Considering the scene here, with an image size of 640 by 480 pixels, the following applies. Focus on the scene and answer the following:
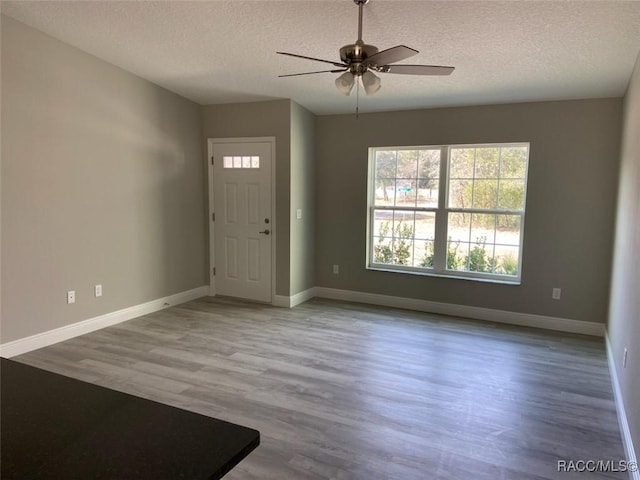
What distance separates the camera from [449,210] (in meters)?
4.84

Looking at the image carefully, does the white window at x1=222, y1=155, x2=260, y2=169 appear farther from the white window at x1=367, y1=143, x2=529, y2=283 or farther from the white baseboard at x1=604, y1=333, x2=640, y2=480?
the white baseboard at x1=604, y1=333, x2=640, y2=480

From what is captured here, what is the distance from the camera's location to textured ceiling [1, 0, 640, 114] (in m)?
2.65

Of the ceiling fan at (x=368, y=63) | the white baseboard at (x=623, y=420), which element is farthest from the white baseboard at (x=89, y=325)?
the white baseboard at (x=623, y=420)

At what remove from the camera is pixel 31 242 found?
3.48 m

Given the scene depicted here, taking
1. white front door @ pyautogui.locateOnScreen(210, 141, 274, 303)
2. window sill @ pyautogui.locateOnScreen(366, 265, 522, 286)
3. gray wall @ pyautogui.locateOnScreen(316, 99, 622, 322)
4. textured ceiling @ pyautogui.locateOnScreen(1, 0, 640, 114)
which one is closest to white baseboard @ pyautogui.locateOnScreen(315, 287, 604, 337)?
gray wall @ pyautogui.locateOnScreen(316, 99, 622, 322)

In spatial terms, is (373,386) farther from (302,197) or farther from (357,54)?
(302,197)

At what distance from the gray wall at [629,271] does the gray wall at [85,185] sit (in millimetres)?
4335

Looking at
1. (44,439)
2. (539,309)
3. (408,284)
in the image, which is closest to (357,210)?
(408,284)

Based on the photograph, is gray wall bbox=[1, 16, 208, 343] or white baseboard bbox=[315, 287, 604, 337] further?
white baseboard bbox=[315, 287, 604, 337]

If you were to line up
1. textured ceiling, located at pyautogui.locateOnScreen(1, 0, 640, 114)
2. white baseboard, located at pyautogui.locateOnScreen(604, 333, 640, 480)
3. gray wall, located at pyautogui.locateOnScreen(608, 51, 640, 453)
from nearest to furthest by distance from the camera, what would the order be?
white baseboard, located at pyautogui.locateOnScreen(604, 333, 640, 480), gray wall, located at pyautogui.locateOnScreen(608, 51, 640, 453), textured ceiling, located at pyautogui.locateOnScreen(1, 0, 640, 114)

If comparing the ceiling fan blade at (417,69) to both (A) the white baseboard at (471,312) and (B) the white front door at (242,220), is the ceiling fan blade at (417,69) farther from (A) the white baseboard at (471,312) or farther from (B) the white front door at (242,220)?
(A) the white baseboard at (471,312)

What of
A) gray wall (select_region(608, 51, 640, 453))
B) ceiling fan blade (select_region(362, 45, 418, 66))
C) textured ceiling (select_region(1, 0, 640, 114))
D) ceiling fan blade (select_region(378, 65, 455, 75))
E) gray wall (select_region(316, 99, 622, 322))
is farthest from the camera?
gray wall (select_region(316, 99, 622, 322))

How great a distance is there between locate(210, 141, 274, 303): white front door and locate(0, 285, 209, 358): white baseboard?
0.52 meters

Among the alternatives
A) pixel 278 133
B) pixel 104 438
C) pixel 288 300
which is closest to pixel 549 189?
pixel 278 133
